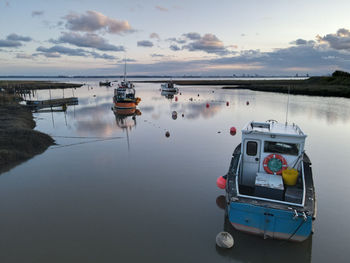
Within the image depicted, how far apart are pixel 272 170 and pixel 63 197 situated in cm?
889

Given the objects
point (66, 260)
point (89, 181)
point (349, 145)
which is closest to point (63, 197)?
point (89, 181)

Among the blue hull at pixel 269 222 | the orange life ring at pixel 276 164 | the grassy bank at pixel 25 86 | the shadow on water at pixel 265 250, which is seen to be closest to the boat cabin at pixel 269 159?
the orange life ring at pixel 276 164

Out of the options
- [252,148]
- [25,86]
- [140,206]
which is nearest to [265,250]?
[252,148]

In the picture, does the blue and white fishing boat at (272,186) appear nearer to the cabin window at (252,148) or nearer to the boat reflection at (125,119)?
the cabin window at (252,148)

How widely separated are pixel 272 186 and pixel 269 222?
1392 millimetres

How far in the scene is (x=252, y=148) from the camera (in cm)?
921

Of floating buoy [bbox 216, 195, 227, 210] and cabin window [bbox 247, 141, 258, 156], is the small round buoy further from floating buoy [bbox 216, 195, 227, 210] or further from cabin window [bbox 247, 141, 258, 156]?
cabin window [bbox 247, 141, 258, 156]

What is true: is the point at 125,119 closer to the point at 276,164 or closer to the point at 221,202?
the point at 221,202

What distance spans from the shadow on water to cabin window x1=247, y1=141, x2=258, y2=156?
2.94 m

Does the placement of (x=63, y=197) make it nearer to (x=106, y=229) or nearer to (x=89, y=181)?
(x=89, y=181)

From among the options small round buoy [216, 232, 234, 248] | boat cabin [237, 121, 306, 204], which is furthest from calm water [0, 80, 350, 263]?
boat cabin [237, 121, 306, 204]

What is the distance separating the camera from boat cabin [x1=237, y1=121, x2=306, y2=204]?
26.8 feet

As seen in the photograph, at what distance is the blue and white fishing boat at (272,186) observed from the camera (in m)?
6.91

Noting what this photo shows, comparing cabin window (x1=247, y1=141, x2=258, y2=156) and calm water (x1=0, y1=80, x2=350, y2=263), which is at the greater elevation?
cabin window (x1=247, y1=141, x2=258, y2=156)
